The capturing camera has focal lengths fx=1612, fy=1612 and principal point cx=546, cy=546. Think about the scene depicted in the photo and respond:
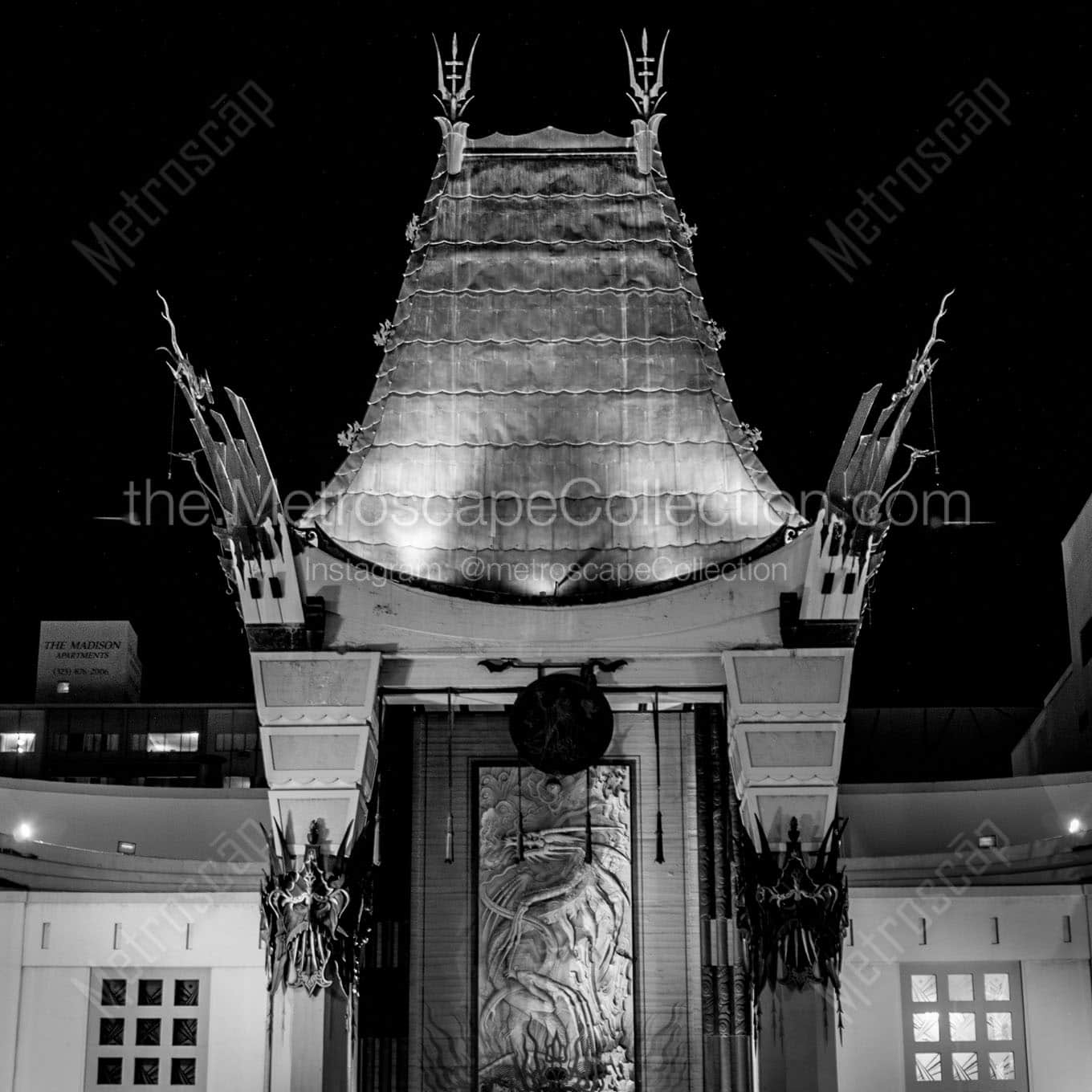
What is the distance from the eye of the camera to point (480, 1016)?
17938 millimetres

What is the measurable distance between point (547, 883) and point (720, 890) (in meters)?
1.95

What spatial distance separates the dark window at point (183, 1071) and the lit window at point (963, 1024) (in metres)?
7.33

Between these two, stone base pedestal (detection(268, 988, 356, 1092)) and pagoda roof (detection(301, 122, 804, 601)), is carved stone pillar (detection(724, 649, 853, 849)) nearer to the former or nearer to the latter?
pagoda roof (detection(301, 122, 804, 601))

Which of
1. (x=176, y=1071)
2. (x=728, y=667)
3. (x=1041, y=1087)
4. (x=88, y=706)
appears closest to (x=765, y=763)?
(x=728, y=667)

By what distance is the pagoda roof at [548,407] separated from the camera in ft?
57.2

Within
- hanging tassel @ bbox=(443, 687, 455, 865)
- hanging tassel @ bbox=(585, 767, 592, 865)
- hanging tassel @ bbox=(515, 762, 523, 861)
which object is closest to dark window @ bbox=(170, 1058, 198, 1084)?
hanging tassel @ bbox=(443, 687, 455, 865)

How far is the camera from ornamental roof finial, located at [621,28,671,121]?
19422 mm

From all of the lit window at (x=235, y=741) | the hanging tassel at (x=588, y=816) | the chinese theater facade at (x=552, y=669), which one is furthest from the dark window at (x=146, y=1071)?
the lit window at (x=235, y=741)

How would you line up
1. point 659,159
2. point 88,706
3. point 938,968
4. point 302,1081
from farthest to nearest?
1. point 88,706
2. point 659,159
3. point 938,968
4. point 302,1081

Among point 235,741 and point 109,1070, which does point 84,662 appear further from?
point 109,1070

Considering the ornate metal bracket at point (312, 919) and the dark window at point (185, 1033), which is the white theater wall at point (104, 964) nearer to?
the dark window at point (185, 1033)

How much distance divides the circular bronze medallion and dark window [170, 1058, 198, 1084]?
15.7 ft

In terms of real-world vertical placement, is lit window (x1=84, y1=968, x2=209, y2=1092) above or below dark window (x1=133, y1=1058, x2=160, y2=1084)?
above

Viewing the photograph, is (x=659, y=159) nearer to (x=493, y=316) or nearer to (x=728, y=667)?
(x=493, y=316)
